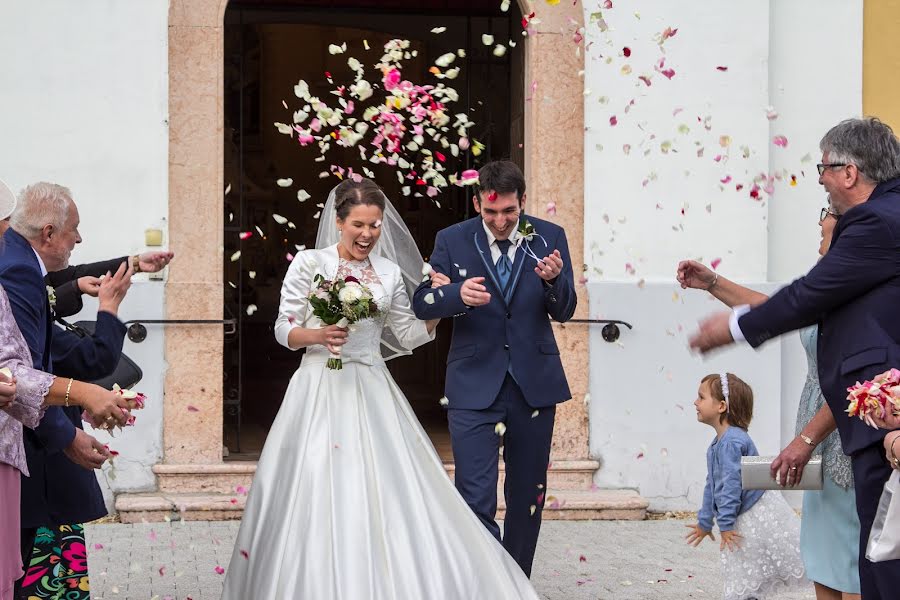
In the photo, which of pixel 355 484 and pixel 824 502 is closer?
pixel 824 502

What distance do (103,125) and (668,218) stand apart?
3.84 metres

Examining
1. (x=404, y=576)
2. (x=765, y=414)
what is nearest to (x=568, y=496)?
(x=765, y=414)

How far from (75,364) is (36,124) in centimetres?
408

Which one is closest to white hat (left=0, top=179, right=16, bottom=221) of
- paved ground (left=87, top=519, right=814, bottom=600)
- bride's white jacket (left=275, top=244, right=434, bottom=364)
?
bride's white jacket (left=275, top=244, right=434, bottom=364)

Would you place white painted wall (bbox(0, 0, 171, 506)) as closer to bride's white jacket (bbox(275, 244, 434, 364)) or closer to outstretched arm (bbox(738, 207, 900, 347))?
bride's white jacket (bbox(275, 244, 434, 364))

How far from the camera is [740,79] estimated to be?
9164mm

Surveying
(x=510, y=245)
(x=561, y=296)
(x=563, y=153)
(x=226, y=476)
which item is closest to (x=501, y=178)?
(x=510, y=245)

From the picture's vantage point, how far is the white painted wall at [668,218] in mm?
9047

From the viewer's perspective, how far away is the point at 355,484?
18.5 ft

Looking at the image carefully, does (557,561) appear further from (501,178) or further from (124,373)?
(124,373)

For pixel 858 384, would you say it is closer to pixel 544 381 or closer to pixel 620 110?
pixel 544 381

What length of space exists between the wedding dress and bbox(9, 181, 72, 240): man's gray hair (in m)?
1.37

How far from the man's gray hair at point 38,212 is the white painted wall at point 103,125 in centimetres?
361

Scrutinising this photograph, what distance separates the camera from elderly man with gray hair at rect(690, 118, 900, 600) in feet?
13.6
